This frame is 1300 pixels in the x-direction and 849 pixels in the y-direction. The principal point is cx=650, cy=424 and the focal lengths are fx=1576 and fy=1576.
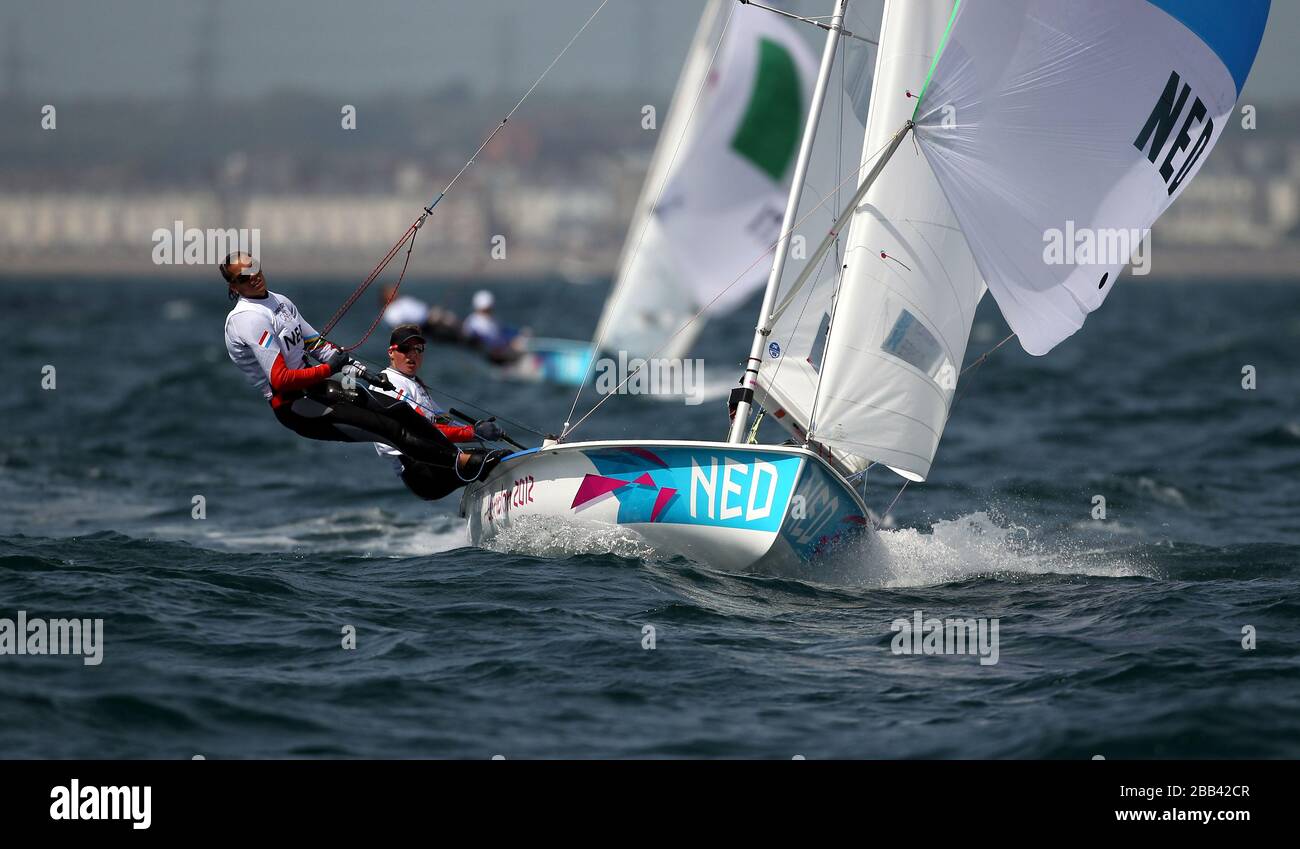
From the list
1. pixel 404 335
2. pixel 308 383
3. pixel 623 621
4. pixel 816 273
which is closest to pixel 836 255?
pixel 816 273

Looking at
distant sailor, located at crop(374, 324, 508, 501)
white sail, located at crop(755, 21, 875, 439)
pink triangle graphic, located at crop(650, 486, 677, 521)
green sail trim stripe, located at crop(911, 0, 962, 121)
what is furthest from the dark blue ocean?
green sail trim stripe, located at crop(911, 0, 962, 121)

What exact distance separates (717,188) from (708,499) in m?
8.13

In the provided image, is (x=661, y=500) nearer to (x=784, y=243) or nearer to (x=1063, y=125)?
(x=784, y=243)

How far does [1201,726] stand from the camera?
4922mm

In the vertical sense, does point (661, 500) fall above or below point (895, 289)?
below

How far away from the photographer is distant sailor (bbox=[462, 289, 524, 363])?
60.7 feet

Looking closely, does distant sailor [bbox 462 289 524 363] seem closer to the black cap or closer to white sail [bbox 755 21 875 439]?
white sail [bbox 755 21 875 439]

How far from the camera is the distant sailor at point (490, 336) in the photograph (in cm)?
1850

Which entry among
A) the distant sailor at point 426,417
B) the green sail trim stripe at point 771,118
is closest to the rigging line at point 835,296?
the distant sailor at point 426,417

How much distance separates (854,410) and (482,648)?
2224mm

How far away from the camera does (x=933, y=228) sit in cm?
738

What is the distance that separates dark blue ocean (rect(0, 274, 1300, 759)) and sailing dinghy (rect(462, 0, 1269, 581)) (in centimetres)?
33
